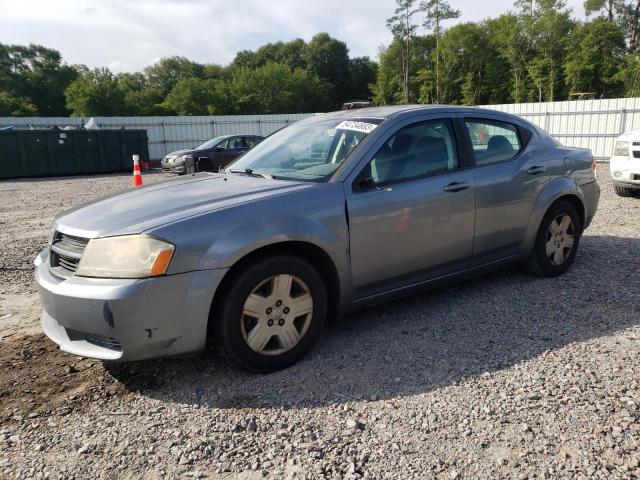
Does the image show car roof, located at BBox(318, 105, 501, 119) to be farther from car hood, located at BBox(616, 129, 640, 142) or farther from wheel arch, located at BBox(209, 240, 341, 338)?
car hood, located at BBox(616, 129, 640, 142)

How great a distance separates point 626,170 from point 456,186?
21.1 feet

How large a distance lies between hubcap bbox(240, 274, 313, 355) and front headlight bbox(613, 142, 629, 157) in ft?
25.9

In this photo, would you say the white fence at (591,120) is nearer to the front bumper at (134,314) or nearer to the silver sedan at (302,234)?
the silver sedan at (302,234)

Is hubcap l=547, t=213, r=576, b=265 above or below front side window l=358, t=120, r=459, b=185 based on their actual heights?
below

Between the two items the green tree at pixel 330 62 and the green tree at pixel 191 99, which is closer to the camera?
the green tree at pixel 191 99

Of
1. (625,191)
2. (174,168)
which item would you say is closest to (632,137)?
(625,191)

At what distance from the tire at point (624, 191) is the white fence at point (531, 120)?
894 cm

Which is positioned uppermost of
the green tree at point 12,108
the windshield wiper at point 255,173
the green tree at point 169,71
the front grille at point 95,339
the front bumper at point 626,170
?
the green tree at point 169,71

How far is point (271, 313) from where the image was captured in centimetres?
311

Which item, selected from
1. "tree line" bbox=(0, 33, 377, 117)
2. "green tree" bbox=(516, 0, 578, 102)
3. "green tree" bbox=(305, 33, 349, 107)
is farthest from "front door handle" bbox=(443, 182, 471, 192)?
"green tree" bbox=(305, 33, 349, 107)

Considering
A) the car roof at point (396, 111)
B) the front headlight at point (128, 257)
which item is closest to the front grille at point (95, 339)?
the front headlight at point (128, 257)

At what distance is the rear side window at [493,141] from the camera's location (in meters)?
4.22

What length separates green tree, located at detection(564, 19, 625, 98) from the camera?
4384 cm

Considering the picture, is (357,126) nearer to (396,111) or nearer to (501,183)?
(396,111)
